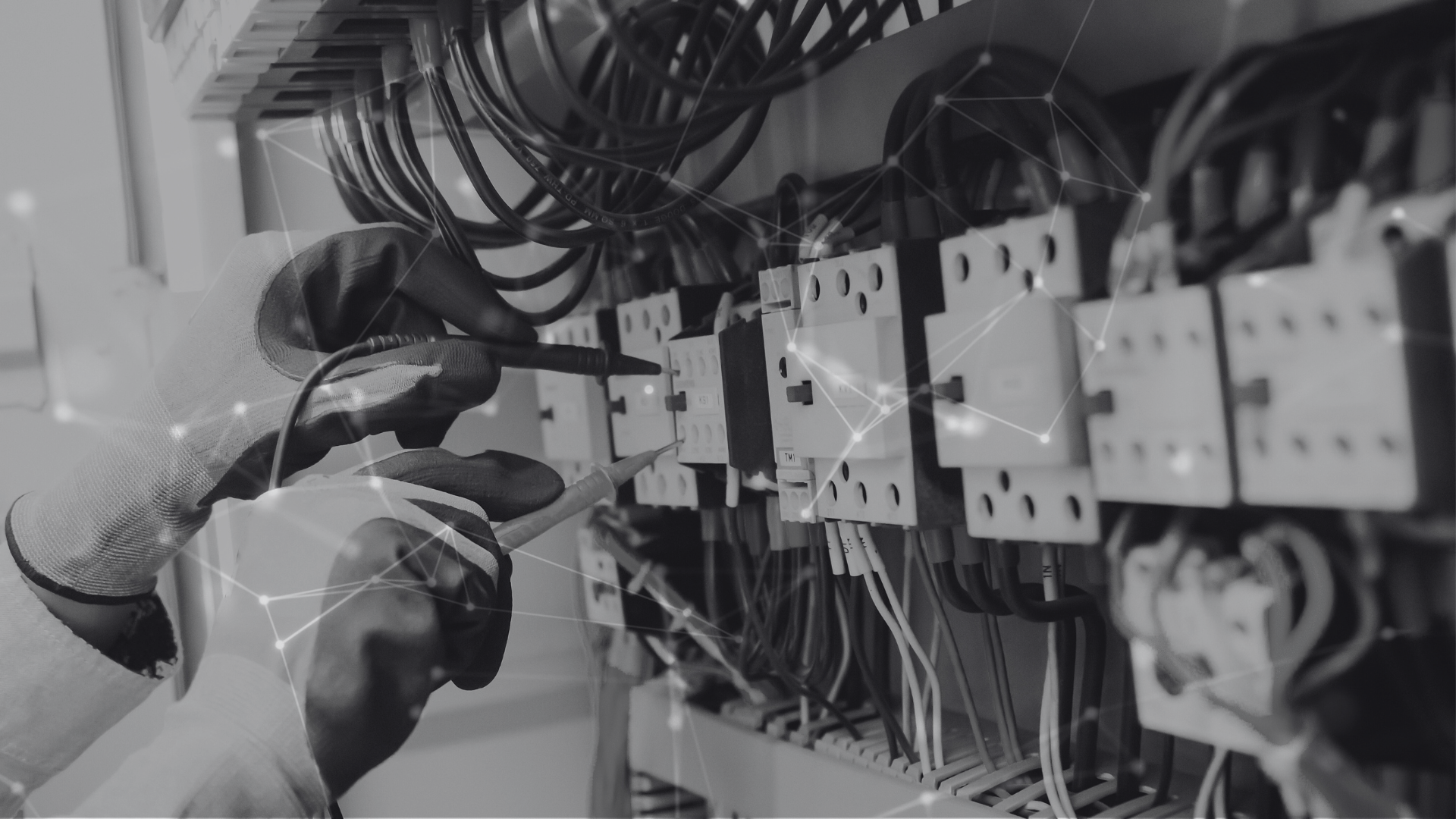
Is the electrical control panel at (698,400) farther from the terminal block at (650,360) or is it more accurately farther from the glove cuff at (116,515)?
the glove cuff at (116,515)

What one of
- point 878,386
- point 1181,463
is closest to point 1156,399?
point 1181,463

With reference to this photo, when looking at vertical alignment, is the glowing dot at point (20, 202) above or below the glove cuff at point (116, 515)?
above

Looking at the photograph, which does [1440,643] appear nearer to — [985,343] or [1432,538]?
[1432,538]

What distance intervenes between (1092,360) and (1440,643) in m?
0.20

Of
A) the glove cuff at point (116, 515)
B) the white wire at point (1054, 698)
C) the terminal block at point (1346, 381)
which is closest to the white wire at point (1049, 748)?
the white wire at point (1054, 698)

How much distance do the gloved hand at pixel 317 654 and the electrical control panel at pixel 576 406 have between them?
34 cm

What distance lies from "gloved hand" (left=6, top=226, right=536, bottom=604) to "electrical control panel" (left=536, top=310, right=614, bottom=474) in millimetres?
171

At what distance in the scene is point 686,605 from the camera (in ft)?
3.30

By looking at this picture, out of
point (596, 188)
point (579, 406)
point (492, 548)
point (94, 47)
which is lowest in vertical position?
point (492, 548)

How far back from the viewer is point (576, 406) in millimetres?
1009

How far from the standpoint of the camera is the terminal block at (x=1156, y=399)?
0.47 meters

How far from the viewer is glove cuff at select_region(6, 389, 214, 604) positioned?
0.77 metres

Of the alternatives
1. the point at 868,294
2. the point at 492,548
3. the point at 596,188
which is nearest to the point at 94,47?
the point at 596,188

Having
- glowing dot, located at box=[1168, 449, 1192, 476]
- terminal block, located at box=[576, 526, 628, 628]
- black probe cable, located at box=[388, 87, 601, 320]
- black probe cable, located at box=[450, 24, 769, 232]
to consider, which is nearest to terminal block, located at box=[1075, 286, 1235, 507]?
glowing dot, located at box=[1168, 449, 1192, 476]
